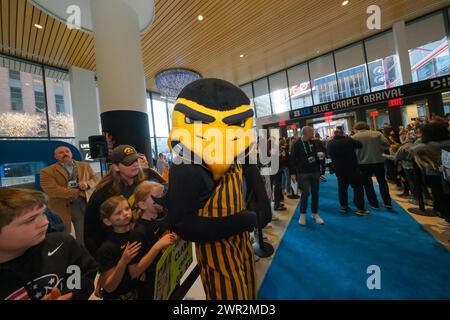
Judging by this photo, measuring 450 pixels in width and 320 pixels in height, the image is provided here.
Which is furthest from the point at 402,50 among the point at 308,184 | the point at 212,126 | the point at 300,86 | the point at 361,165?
the point at 212,126

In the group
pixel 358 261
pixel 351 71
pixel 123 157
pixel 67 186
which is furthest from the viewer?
pixel 351 71

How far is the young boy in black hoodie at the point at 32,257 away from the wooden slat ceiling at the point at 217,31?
4991 millimetres

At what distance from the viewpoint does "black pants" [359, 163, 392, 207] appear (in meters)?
3.31

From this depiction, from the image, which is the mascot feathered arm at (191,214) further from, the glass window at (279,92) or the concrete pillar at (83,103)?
the glass window at (279,92)

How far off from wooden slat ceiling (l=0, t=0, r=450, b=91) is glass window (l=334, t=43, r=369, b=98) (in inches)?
18.6

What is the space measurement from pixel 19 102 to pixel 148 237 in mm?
7368

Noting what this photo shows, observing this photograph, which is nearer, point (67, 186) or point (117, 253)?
point (117, 253)

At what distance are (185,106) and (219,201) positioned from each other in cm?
45

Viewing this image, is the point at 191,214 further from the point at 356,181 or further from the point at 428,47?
the point at 428,47

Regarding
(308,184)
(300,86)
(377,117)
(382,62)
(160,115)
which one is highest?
(300,86)

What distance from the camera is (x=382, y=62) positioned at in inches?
283

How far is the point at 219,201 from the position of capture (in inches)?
35.8

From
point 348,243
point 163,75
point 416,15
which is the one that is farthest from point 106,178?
point 416,15

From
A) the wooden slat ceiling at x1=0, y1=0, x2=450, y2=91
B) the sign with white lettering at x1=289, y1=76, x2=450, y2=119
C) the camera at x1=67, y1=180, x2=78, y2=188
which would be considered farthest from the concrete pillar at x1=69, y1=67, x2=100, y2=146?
the sign with white lettering at x1=289, y1=76, x2=450, y2=119
